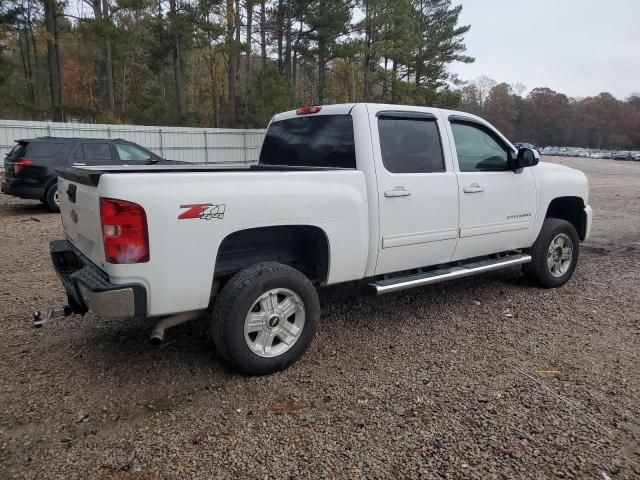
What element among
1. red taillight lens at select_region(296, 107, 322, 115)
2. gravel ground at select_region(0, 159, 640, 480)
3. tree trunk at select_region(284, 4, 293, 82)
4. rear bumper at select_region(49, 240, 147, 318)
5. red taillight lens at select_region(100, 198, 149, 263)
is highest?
tree trunk at select_region(284, 4, 293, 82)

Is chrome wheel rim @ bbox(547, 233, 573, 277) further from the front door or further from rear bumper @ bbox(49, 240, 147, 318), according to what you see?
rear bumper @ bbox(49, 240, 147, 318)

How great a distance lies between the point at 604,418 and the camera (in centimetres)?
306

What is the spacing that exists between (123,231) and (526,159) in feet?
13.0

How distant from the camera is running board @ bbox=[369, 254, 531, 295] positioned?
13.4 ft

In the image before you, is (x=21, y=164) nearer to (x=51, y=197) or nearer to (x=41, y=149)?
(x=41, y=149)

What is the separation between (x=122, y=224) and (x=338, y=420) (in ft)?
5.82

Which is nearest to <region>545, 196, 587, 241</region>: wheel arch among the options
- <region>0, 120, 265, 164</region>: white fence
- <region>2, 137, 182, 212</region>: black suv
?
<region>2, 137, 182, 212</region>: black suv

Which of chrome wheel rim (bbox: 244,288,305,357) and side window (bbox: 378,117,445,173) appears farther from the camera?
side window (bbox: 378,117,445,173)

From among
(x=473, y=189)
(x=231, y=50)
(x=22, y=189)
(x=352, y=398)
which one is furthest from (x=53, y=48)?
(x=352, y=398)

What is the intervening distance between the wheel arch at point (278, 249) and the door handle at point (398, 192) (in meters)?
0.68

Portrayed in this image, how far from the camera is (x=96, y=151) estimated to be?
11.2 meters

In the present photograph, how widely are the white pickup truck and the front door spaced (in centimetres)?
2

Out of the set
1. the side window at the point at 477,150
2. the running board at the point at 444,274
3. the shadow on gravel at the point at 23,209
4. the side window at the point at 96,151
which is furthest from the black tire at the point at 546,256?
the shadow on gravel at the point at 23,209

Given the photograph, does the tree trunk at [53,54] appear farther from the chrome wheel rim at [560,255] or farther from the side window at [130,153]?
the chrome wheel rim at [560,255]
